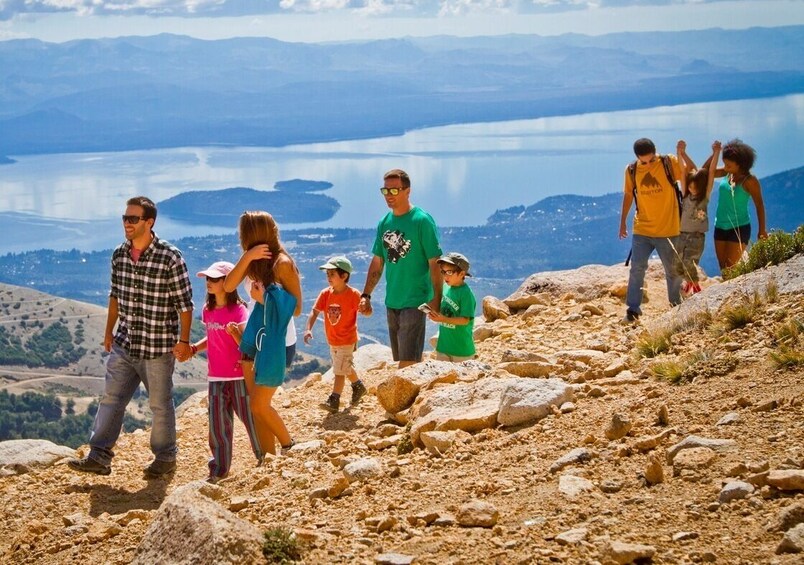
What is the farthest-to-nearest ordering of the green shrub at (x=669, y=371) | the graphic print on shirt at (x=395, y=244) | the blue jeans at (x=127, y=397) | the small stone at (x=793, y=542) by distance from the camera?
the graphic print on shirt at (x=395, y=244) < the blue jeans at (x=127, y=397) < the green shrub at (x=669, y=371) < the small stone at (x=793, y=542)

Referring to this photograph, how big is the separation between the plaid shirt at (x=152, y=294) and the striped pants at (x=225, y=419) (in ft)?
1.78

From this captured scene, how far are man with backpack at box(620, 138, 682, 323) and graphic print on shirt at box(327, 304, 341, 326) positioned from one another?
3.29m

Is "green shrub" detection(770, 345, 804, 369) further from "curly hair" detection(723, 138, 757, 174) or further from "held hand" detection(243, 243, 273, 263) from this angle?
"curly hair" detection(723, 138, 757, 174)

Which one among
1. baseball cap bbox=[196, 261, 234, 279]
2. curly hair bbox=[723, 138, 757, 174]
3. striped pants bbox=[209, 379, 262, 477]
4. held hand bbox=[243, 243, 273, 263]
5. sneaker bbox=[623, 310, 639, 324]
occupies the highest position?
curly hair bbox=[723, 138, 757, 174]

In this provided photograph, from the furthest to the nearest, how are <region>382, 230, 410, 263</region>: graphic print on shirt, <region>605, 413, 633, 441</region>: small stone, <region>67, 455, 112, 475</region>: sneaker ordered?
<region>382, 230, 410, 263</region>: graphic print on shirt, <region>67, 455, 112, 475</region>: sneaker, <region>605, 413, 633, 441</region>: small stone

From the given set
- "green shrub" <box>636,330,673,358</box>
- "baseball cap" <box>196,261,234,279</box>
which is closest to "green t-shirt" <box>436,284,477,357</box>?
"green shrub" <box>636,330,673,358</box>

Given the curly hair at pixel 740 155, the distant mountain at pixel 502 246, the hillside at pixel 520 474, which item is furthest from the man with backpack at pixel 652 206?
the distant mountain at pixel 502 246

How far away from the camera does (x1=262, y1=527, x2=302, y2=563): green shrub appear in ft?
15.4

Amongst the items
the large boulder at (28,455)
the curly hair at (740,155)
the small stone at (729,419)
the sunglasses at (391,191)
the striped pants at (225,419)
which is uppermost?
the curly hair at (740,155)

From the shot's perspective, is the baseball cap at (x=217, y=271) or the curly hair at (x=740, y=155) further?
the curly hair at (x=740, y=155)

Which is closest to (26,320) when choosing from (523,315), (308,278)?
(308,278)

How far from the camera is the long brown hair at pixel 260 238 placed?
23.1ft

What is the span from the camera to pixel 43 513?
23.5 ft

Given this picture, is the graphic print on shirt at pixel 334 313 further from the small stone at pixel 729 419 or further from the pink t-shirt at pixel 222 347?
the small stone at pixel 729 419
